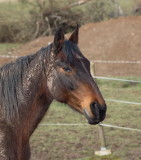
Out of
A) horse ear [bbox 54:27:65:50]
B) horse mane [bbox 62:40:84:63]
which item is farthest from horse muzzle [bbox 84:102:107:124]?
horse ear [bbox 54:27:65:50]

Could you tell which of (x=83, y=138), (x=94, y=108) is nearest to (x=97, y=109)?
(x=94, y=108)

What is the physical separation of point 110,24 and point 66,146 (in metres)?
12.4

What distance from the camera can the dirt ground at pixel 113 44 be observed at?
1658 cm

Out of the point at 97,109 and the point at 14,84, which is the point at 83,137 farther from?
the point at 97,109

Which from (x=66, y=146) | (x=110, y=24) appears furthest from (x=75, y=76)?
(x=110, y=24)

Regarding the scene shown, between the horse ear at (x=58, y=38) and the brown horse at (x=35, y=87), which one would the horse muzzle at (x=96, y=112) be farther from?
the horse ear at (x=58, y=38)

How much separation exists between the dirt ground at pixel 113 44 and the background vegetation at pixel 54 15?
2.86 m

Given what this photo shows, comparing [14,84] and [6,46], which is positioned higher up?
[14,84]

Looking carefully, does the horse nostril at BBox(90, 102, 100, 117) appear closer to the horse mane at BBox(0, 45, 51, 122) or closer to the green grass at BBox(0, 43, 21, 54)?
the horse mane at BBox(0, 45, 51, 122)

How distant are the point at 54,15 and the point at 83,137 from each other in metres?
15.9

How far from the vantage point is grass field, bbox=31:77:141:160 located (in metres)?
7.84

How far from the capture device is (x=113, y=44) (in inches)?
738

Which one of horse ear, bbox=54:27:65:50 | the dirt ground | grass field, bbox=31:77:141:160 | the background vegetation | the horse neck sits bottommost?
the background vegetation

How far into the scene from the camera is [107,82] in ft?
48.4
